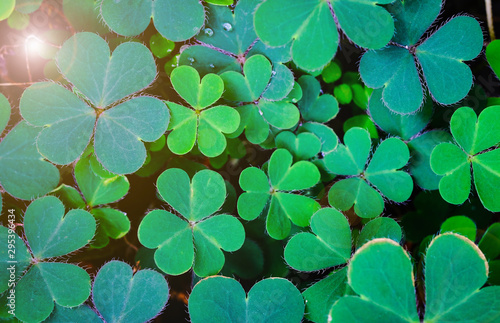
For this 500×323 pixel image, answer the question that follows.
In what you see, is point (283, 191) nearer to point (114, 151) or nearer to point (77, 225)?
point (114, 151)

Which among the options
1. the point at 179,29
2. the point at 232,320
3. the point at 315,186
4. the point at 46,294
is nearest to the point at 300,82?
the point at 315,186

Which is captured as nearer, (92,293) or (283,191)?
(92,293)

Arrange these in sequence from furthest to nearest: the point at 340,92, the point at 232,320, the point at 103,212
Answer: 1. the point at 340,92
2. the point at 103,212
3. the point at 232,320

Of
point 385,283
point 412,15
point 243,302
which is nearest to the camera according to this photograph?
point 385,283

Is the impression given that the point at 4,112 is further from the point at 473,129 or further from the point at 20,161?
the point at 473,129

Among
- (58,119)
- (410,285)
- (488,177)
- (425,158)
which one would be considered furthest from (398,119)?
(58,119)

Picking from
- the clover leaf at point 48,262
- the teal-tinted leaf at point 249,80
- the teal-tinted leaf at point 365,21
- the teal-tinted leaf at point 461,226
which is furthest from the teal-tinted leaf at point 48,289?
the teal-tinted leaf at point 461,226

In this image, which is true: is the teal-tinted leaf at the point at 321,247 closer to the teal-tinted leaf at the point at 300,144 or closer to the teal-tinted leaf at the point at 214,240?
the teal-tinted leaf at the point at 214,240
